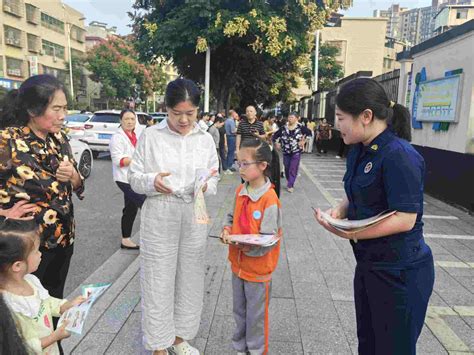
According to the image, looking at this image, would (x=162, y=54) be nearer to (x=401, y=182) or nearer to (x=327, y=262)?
Result: (x=327, y=262)

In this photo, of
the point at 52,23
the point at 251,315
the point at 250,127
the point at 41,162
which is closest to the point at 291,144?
the point at 250,127

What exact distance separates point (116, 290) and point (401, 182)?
2.80 meters

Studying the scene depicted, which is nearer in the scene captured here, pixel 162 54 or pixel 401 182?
pixel 401 182

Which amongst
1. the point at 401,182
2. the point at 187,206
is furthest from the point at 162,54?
the point at 401,182

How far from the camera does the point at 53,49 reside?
42.7m

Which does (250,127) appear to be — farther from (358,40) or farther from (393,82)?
(358,40)

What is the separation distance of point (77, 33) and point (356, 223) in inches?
2142

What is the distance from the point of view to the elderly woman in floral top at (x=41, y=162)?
6.73 ft

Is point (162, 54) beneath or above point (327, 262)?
above

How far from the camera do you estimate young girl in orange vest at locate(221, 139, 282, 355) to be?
2512 mm

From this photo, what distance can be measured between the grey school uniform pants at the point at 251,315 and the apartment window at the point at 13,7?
38113 millimetres

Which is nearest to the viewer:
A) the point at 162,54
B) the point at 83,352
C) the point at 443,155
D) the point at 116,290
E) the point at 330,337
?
the point at 83,352

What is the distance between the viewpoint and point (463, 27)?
24.3ft

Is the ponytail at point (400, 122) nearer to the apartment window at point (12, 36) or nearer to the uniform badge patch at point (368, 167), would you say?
the uniform badge patch at point (368, 167)
